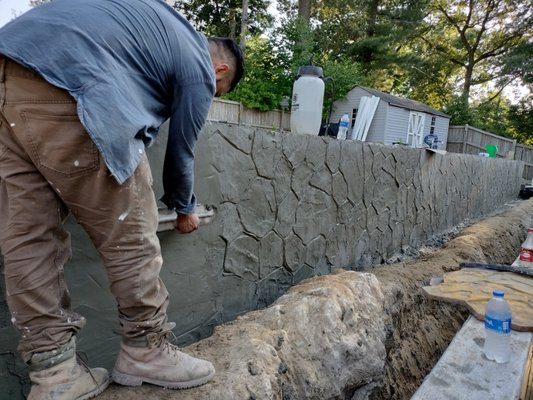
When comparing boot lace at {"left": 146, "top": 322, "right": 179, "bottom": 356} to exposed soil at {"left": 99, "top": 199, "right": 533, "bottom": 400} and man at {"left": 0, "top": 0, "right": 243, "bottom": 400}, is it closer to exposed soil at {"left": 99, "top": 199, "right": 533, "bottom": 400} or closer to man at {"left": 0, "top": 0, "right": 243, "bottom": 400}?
man at {"left": 0, "top": 0, "right": 243, "bottom": 400}

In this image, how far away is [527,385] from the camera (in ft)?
8.55

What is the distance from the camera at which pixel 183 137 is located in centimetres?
145

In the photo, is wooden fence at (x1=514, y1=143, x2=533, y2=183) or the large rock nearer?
the large rock

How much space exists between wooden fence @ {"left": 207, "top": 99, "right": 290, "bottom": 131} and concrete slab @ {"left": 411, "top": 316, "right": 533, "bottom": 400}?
7892mm

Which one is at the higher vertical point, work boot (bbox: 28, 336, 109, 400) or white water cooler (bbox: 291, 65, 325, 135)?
white water cooler (bbox: 291, 65, 325, 135)

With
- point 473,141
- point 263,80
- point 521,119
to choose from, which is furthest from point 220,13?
point 521,119

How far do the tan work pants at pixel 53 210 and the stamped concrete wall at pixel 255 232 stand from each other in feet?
1.64

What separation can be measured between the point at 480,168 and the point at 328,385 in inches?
308

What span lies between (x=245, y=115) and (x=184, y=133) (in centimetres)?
1006

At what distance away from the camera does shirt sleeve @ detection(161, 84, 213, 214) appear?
1.41m

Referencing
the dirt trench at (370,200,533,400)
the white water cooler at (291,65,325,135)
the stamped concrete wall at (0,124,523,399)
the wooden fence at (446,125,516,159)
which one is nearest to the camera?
the stamped concrete wall at (0,124,523,399)

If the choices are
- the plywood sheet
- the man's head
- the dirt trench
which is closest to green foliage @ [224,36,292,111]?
the dirt trench

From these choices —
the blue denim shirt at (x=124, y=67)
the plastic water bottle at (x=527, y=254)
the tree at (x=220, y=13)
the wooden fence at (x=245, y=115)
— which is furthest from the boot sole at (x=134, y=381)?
the tree at (x=220, y=13)

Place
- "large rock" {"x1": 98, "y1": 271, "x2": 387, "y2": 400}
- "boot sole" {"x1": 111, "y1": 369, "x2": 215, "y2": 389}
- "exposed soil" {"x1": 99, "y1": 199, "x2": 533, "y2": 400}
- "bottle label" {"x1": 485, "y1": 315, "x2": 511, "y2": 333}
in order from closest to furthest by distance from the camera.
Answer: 1. "boot sole" {"x1": 111, "y1": 369, "x2": 215, "y2": 389}
2. "large rock" {"x1": 98, "y1": 271, "x2": 387, "y2": 400}
3. "bottle label" {"x1": 485, "y1": 315, "x2": 511, "y2": 333}
4. "exposed soil" {"x1": 99, "y1": 199, "x2": 533, "y2": 400}
